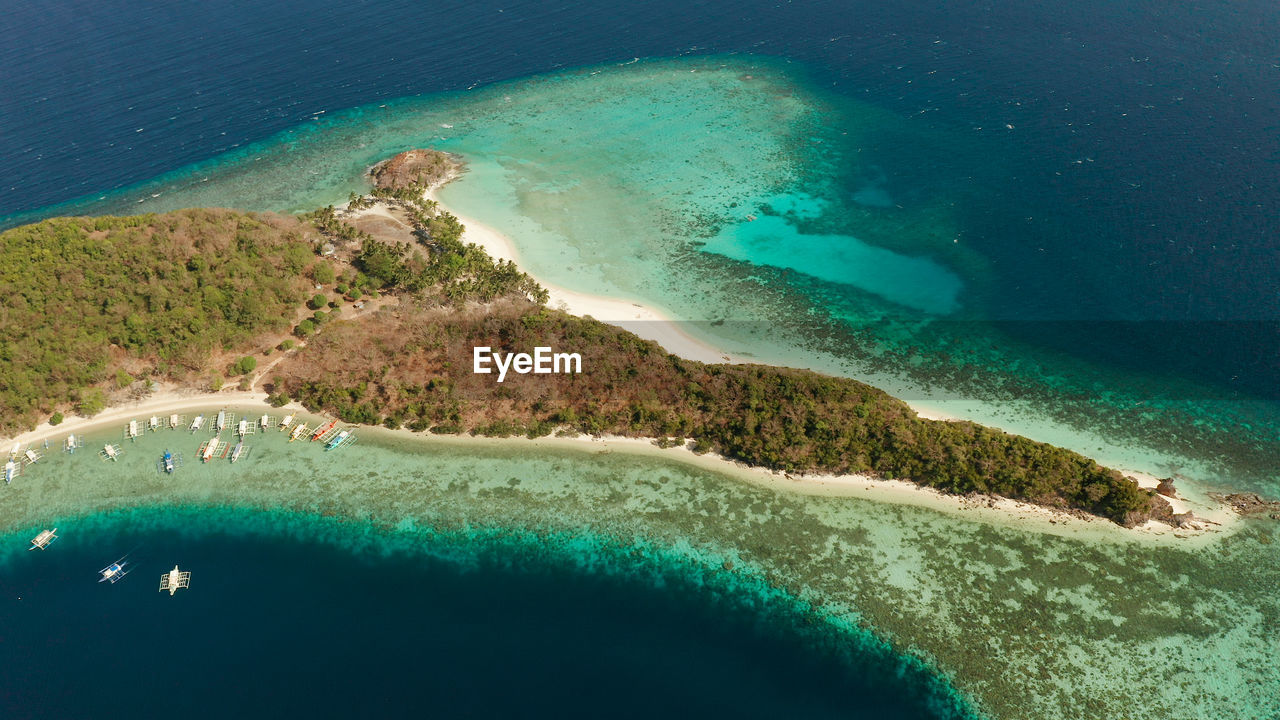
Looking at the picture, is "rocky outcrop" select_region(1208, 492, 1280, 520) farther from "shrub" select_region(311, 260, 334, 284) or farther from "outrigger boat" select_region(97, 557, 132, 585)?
"outrigger boat" select_region(97, 557, 132, 585)

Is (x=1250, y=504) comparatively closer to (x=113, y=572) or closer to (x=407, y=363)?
(x=407, y=363)

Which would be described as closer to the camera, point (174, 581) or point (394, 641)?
point (394, 641)

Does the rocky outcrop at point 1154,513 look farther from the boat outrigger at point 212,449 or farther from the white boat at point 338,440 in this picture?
the boat outrigger at point 212,449

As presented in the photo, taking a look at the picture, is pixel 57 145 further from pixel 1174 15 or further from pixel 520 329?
pixel 1174 15

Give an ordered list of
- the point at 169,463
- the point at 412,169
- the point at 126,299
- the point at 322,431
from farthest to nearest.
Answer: the point at 412,169 → the point at 126,299 → the point at 322,431 → the point at 169,463

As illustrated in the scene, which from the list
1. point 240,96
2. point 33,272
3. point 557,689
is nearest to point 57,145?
point 240,96

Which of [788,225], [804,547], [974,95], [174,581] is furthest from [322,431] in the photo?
[974,95]
